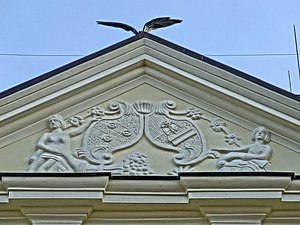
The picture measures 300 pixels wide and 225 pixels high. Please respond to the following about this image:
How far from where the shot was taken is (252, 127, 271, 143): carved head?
9.18m

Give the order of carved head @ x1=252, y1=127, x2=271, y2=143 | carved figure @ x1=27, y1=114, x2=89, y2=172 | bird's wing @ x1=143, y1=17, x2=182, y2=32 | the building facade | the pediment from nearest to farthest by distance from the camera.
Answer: the building facade → carved figure @ x1=27, y1=114, x2=89, y2=172 → the pediment → carved head @ x1=252, y1=127, x2=271, y2=143 → bird's wing @ x1=143, y1=17, x2=182, y2=32

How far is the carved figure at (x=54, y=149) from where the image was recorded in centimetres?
891

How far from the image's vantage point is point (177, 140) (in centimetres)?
924

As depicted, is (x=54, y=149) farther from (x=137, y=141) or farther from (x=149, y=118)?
(x=149, y=118)

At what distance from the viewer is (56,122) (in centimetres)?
927

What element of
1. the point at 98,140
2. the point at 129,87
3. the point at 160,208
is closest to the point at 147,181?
the point at 160,208

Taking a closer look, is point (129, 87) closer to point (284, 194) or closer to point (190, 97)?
point (190, 97)

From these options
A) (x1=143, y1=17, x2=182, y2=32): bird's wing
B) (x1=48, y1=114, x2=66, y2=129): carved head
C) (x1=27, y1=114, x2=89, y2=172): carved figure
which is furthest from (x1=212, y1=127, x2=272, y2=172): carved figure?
(x1=143, y1=17, x2=182, y2=32): bird's wing

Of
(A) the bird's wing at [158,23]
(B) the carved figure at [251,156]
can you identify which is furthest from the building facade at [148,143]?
(A) the bird's wing at [158,23]

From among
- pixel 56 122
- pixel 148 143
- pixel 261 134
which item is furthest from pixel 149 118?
pixel 261 134

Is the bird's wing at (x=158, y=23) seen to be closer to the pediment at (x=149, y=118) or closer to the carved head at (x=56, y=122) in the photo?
the pediment at (x=149, y=118)

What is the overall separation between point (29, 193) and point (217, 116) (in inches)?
96.4

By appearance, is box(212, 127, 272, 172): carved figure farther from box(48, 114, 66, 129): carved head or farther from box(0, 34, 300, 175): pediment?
box(48, 114, 66, 129): carved head

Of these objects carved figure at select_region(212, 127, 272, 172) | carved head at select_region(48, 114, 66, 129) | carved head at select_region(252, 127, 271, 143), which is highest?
carved head at select_region(48, 114, 66, 129)
